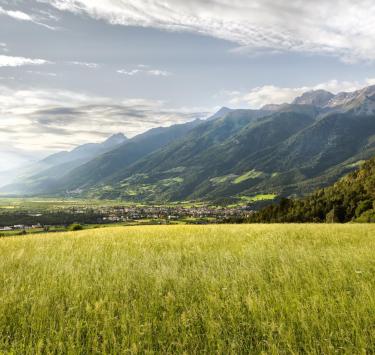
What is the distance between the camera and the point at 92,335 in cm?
544

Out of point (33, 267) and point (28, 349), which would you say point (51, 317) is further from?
point (33, 267)

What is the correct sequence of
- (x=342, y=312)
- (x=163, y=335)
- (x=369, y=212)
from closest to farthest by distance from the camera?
(x=163, y=335) → (x=342, y=312) → (x=369, y=212)

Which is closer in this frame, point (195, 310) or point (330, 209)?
point (195, 310)

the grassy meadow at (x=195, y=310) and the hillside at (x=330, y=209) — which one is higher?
the grassy meadow at (x=195, y=310)

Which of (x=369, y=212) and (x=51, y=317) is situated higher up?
(x=51, y=317)

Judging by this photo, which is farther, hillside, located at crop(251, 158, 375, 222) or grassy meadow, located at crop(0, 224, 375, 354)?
hillside, located at crop(251, 158, 375, 222)

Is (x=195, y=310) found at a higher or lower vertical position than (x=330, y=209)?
higher

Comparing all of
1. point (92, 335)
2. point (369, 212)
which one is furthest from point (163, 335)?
point (369, 212)

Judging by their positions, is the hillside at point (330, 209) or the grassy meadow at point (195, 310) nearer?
the grassy meadow at point (195, 310)

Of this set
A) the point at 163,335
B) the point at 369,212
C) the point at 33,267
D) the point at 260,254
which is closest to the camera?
the point at 163,335

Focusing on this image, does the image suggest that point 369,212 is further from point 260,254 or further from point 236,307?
point 236,307

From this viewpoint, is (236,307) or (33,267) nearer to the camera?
(236,307)

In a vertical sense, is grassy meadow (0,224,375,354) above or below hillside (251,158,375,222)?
above

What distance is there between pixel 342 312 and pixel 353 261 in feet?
13.6
